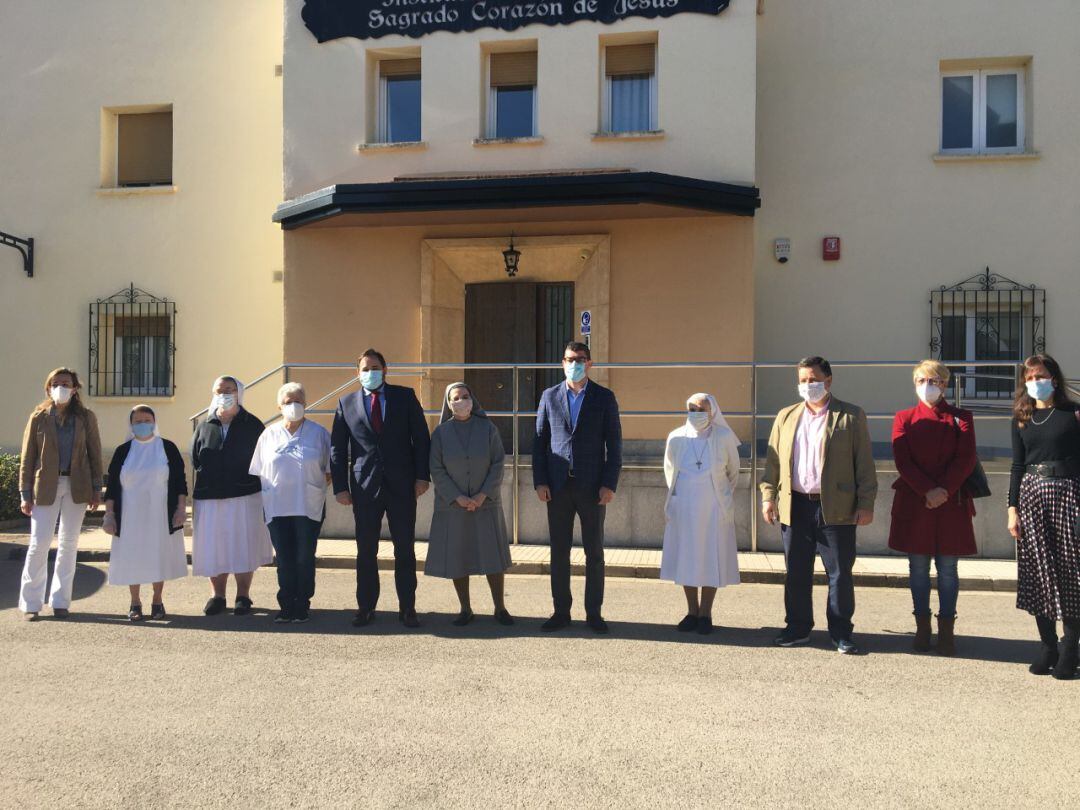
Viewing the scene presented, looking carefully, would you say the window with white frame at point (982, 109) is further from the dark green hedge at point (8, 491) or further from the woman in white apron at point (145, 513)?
the dark green hedge at point (8, 491)

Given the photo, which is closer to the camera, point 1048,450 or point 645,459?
point 1048,450

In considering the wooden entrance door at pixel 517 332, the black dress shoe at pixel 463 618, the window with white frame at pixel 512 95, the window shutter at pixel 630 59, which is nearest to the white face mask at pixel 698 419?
the black dress shoe at pixel 463 618

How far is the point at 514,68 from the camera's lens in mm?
12500

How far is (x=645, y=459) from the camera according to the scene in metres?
10.1

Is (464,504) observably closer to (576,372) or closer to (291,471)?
(576,372)

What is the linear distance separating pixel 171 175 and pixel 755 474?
9797mm

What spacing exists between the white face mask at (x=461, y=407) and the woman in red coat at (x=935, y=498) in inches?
114

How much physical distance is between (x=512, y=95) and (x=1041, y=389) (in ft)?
28.2

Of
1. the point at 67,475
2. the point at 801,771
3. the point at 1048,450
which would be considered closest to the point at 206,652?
the point at 67,475

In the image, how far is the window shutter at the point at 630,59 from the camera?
481 inches

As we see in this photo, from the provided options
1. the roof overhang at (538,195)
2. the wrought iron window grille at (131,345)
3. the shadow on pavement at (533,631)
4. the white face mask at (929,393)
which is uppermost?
the roof overhang at (538,195)

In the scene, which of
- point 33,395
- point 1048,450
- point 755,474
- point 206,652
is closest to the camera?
point 1048,450

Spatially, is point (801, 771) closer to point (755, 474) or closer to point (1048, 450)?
point (1048, 450)

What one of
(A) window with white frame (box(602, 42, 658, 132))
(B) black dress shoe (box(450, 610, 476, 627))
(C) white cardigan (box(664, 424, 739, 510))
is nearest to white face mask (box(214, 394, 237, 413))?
(B) black dress shoe (box(450, 610, 476, 627))
